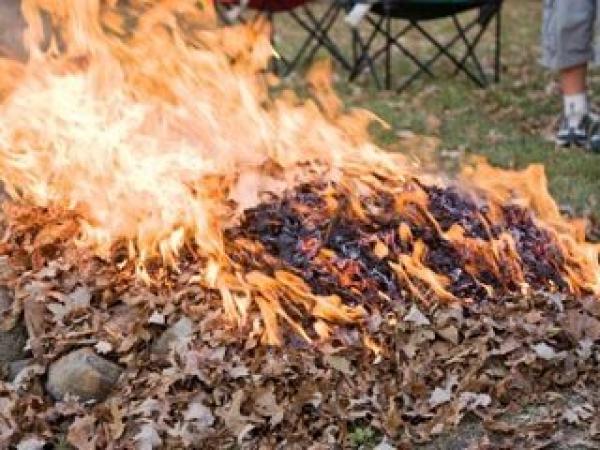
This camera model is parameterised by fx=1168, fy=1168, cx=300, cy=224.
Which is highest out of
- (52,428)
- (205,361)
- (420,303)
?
(420,303)

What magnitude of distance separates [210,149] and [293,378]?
1.12m

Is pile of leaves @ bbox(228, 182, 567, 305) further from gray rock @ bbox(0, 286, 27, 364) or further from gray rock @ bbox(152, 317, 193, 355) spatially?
gray rock @ bbox(0, 286, 27, 364)

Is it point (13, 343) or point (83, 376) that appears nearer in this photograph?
point (83, 376)

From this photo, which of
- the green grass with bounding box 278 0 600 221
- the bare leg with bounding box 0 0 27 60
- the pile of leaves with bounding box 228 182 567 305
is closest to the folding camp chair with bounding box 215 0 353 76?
the green grass with bounding box 278 0 600 221

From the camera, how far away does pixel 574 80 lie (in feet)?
21.9

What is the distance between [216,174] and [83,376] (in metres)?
0.88

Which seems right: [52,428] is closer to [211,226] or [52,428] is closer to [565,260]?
[211,226]

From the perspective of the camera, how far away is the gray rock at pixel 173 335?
365cm

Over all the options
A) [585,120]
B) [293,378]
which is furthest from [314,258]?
[585,120]

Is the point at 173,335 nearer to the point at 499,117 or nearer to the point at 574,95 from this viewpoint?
the point at 574,95

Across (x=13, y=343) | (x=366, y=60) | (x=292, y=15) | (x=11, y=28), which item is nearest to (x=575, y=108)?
(x=366, y=60)

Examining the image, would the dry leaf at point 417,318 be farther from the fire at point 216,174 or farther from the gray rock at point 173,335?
the gray rock at point 173,335

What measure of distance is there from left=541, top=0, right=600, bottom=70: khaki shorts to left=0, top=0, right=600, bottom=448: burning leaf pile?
2334mm

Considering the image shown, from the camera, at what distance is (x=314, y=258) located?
372 cm
